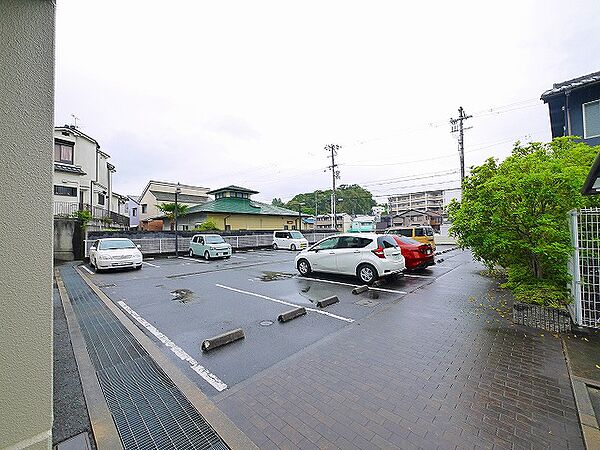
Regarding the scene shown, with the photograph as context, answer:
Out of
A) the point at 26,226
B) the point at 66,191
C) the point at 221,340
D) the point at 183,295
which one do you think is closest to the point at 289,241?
the point at 183,295

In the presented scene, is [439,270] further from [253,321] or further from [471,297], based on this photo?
[253,321]

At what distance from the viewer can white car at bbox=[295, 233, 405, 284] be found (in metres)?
8.30

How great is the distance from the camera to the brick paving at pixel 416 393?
7.93 feet

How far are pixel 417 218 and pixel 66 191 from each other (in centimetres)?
5049

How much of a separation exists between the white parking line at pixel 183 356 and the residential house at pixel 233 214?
22196mm

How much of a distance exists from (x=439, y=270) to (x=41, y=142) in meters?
12.3

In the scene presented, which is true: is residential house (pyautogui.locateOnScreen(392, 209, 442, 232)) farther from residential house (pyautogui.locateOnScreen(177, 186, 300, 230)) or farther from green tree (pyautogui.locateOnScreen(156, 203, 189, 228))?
green tree (pyautogui.locateOnScreen(156, 203, 189, 228))

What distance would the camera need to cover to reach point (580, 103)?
1109 cm

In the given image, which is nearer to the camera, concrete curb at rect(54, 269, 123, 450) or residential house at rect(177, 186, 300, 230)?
concrete curb at rect(54, 269, 123, 450)

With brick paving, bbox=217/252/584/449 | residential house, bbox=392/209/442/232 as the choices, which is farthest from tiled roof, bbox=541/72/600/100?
residential house, bbox=392/209/442/232

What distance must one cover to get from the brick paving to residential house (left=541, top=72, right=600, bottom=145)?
11.0 m

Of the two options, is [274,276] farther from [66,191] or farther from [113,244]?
[66,191]

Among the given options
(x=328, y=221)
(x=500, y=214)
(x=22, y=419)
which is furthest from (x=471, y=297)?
(x=328, y=221)

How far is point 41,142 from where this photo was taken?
1658 mm
